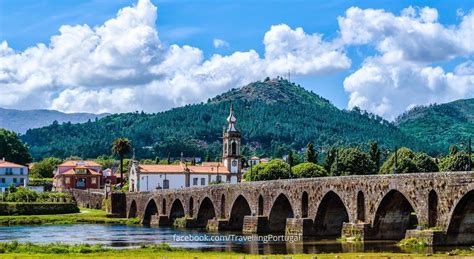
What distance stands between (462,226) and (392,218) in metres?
11.3

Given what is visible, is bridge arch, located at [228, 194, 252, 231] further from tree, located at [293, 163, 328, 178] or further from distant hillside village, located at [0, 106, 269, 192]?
distant hillside village, located at [0, 106, 269, 192]

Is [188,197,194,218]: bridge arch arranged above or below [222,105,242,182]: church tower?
below

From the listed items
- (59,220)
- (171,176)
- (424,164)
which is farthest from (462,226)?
(171,176)

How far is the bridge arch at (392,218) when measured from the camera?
73562mm

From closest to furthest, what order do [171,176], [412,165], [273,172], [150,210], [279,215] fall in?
[279,215], [412,165], [150,210], [273,172], [171,176]

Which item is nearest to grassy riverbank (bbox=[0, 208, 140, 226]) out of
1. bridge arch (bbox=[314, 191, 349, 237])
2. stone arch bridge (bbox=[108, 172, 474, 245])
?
stone arch bridge (bbox=[108, 172, 474, 245])

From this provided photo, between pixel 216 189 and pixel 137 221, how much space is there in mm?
27352

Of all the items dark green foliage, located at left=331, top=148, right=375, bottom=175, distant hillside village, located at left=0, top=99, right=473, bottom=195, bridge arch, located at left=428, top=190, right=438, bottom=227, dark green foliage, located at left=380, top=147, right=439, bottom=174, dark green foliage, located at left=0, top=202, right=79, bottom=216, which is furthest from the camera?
dark green foliage, located at left=331, top=148, right=375, bottom=175

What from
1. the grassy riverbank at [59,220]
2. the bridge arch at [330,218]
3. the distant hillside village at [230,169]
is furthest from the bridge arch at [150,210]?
the bridge arch at [330,218]

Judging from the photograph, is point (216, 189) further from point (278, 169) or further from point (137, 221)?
point (278, 169)

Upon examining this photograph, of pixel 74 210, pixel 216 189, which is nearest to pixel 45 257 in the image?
pixel 216 189

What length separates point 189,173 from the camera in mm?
174625

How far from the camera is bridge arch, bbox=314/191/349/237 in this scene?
83.8 meters

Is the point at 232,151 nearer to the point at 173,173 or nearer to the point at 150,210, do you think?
the point at 173,173
